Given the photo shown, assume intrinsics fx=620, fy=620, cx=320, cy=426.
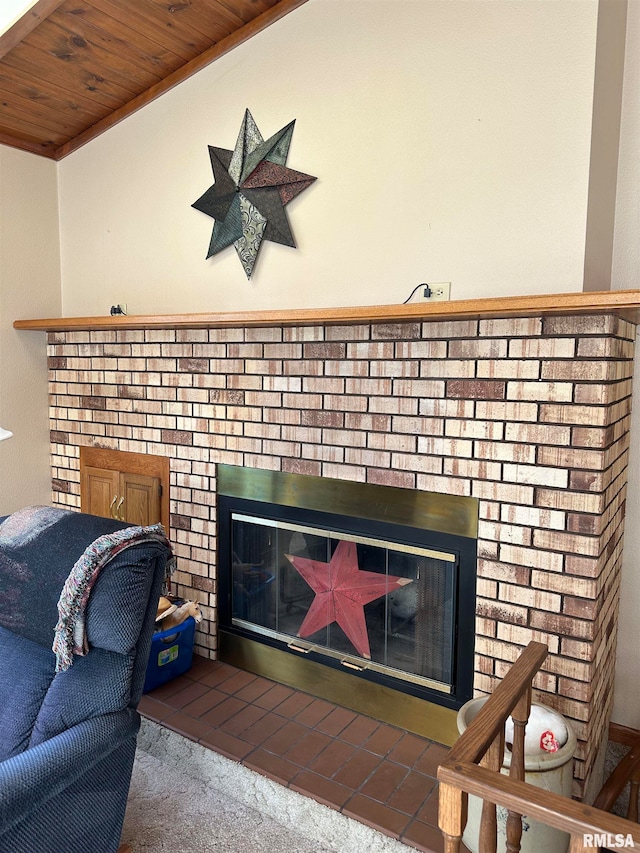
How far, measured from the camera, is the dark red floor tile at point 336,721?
226 centimetres

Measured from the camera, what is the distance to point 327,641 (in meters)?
2.46

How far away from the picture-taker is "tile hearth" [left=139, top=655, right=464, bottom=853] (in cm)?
187

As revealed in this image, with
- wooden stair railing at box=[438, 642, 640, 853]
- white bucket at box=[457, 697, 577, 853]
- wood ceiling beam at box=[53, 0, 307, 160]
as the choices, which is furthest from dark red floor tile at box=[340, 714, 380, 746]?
wood ceiling beam at box=[53, 0, 307, 160]

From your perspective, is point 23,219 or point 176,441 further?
point 23,219

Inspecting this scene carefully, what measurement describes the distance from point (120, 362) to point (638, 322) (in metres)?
2.21

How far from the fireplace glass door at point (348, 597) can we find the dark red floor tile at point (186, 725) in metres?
0.44

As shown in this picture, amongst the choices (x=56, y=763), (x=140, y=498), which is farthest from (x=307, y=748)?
(x=140, y=498)

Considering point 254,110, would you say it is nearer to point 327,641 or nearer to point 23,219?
point 23,219

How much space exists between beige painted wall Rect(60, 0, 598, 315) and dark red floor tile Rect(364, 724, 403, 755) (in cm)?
155

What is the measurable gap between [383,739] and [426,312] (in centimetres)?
150

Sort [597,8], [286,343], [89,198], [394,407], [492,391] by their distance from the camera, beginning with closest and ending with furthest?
[597,8] → [492,391] → [394,407] → [286,343] → [89,198]

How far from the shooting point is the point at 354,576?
238 centimetres

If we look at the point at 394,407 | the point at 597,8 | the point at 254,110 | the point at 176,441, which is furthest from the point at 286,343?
the point at 597,8

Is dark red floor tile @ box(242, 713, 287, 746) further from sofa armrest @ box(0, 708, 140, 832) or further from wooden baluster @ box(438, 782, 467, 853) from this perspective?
wooden baluster @ box(438, 782, 467, 853)
